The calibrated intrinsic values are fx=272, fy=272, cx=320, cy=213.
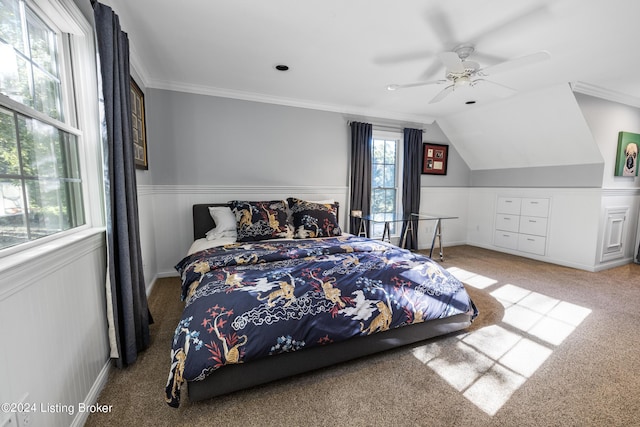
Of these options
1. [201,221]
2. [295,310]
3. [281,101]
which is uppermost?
[281,101]

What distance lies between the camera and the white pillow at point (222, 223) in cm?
301

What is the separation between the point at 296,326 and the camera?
151 centimetres

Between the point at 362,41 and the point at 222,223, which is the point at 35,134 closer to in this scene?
the point at 222,223

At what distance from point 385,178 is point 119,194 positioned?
378cm

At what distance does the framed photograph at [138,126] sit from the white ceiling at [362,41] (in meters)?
0.26

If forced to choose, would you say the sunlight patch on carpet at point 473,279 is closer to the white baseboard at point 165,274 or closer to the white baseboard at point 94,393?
the white baseboard at point 94,393

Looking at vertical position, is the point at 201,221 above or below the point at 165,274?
above

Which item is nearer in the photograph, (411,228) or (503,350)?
(503,350)

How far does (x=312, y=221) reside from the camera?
10.1 ft

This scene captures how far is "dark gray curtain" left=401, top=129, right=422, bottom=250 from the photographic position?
175 inches

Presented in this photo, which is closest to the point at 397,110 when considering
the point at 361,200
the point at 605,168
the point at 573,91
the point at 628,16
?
the point at 361,200

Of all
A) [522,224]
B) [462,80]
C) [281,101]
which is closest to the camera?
[462,80]

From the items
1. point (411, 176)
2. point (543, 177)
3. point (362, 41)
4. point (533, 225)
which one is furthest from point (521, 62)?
→ point (533, 225)

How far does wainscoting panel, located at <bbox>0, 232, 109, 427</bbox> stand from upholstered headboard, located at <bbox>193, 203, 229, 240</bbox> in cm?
164
